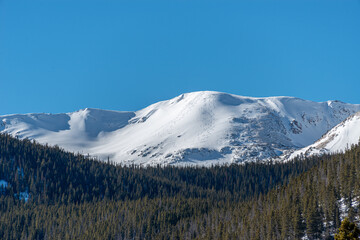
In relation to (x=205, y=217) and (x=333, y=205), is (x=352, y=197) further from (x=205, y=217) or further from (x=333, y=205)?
(x=205, y=217)

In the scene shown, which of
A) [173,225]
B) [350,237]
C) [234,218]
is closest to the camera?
[350,237]

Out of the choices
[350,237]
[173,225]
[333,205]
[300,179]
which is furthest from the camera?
[173,225]

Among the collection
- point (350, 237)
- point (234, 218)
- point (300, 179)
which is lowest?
point (350, 237)

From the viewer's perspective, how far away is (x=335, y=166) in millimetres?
172875

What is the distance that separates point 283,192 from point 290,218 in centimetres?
→ 3718

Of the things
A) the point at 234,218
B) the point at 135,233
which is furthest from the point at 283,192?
the point at 135,233

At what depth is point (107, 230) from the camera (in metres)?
179

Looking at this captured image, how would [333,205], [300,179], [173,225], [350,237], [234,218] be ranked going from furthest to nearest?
[173,225] → [300,179] → [234,218] → [333,205] → [350,237]

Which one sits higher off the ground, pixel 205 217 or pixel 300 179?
pixel 300 179

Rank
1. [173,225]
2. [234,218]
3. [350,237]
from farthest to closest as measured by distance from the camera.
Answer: [173,225] < [234,218] < [350,237]

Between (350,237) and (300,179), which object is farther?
(300,179)

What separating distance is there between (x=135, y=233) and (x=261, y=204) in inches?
1766

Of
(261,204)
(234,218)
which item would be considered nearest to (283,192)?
(261,204)

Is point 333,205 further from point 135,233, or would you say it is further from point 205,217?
point 135,233
